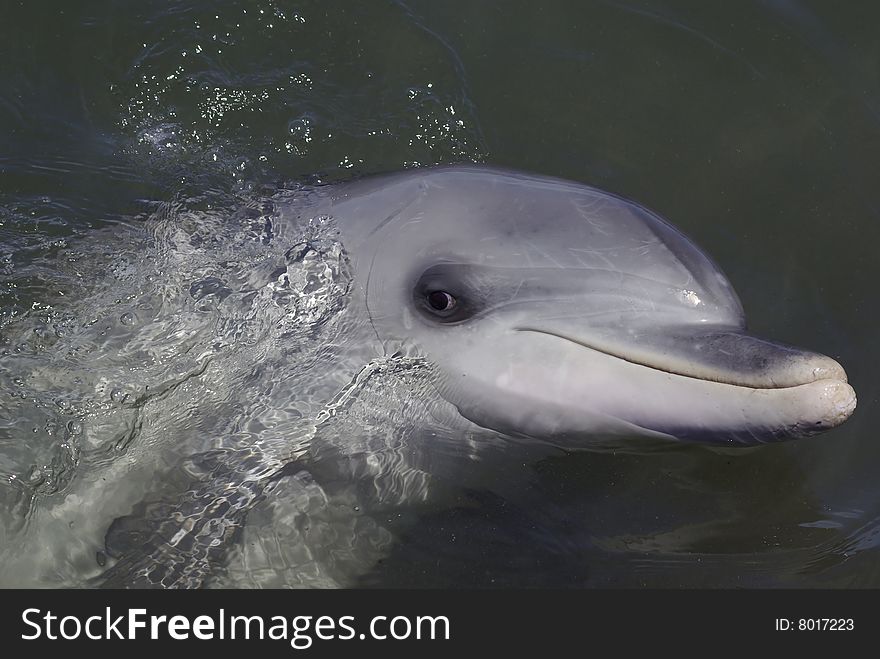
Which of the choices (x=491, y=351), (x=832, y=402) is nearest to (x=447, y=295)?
(x=491, y=351)

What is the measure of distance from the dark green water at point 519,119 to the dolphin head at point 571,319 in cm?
128

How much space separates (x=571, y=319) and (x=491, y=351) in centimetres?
40

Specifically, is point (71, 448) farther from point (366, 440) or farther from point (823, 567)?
point (823, 567)

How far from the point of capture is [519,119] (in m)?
8.02

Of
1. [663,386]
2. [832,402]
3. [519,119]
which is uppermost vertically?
[519,119]

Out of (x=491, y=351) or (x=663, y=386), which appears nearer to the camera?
(x=663, y=386)

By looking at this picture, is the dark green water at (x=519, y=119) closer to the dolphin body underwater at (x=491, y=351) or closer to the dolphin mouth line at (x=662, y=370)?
the dolphin body underwater at (x=491, y=351)

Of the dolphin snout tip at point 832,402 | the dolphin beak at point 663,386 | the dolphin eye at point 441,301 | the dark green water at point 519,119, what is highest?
the dark green water at point 519,119

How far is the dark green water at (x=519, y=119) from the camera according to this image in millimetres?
6750

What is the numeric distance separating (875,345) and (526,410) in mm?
3017

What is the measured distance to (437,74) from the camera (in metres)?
8.23

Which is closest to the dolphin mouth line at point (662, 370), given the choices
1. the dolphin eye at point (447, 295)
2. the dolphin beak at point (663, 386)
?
the dolphin beak at point (663, 386)

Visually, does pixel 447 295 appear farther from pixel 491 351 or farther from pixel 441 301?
pixel 491 351

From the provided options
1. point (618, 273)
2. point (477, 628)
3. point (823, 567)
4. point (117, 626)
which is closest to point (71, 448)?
point (117, 626)
